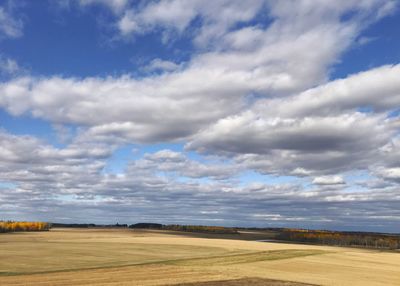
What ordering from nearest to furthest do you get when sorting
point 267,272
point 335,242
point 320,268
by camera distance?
point 267,272 < point 320,268 < point 335,242

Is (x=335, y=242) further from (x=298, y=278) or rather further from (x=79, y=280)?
Result: (x=79, y=280)

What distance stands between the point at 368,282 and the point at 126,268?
A: 26.2m

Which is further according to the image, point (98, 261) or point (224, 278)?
point (98, 261)

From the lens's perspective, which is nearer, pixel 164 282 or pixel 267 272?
pixel 164 282

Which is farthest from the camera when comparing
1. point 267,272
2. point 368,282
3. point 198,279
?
point 267,272

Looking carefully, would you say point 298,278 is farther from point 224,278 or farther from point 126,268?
point 126,268

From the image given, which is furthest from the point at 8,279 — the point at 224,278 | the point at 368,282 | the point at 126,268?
the point at 368,282

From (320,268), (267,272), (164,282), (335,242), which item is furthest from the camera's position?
(335,242)

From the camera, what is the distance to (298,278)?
4922cm

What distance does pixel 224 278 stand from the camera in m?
46.3

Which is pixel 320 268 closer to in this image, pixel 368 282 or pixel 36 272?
pixel 368 282

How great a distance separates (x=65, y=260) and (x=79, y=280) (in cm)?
2310

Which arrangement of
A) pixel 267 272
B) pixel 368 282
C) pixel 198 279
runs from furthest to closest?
1. pixel 267 272
2. pixel 368 282
3. pixel 198 279

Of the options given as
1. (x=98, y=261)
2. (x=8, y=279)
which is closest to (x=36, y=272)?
(x=8, y=279)
